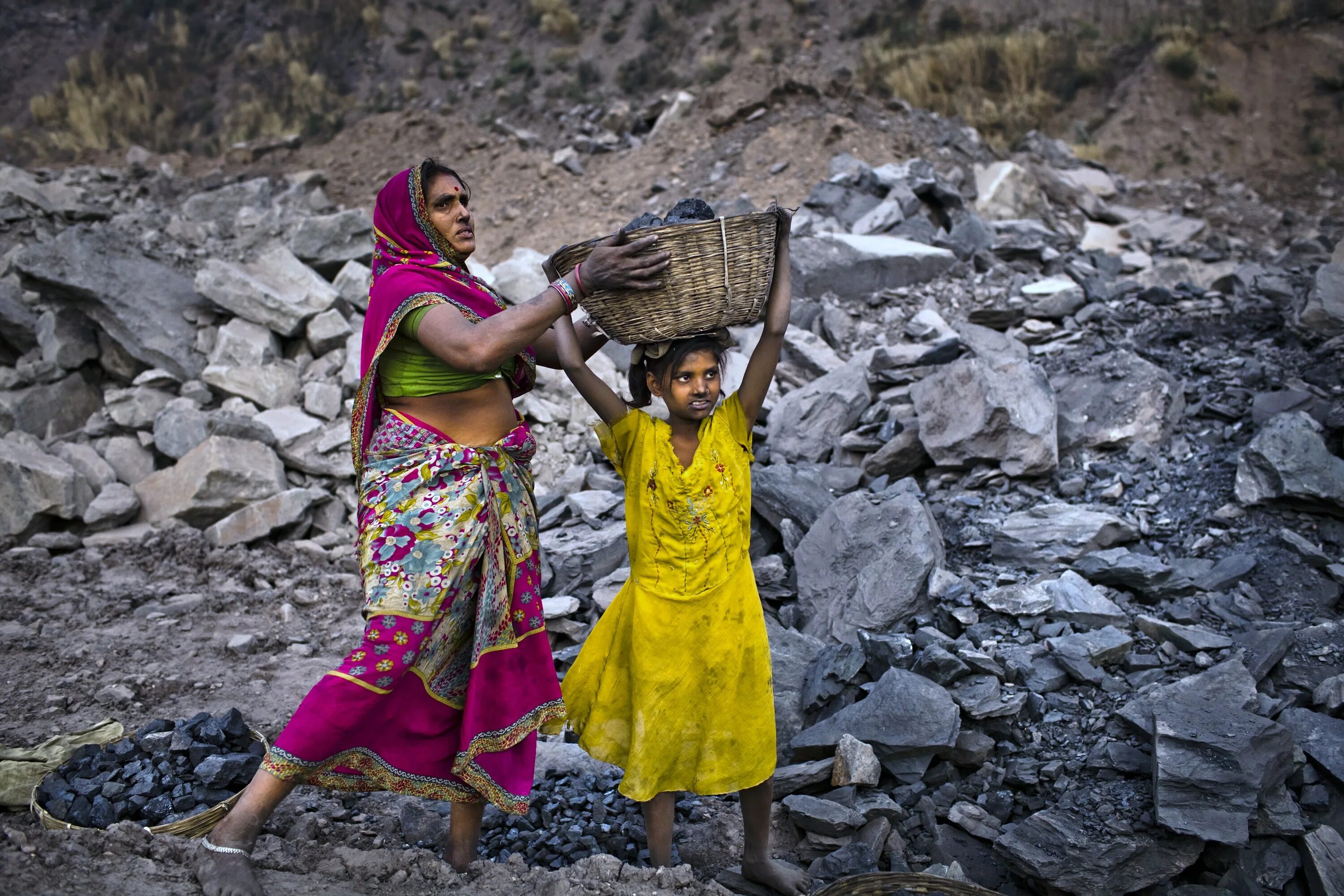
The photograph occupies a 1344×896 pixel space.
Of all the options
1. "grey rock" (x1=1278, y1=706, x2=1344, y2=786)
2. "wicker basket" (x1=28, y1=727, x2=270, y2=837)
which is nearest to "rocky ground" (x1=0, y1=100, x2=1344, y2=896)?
"grey rock" (x1=1278, y1=706, x2=1344, y2=786)

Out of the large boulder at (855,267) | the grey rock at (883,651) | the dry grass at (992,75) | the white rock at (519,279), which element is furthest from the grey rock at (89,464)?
the dry grass at (992,75)

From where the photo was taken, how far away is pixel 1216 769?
274cm

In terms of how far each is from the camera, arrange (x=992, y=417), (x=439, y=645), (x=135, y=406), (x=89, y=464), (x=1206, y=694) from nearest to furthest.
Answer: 1. (x=439, y=645)
2. (x=1206, y=694)
3. (x=992, y=417)
4. (x=89, y=464)
5. (x=135, y=406)

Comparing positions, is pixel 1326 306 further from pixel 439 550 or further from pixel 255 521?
pixel 255 521

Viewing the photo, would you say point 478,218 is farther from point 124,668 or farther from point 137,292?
point 124,668

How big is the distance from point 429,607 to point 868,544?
2.28m

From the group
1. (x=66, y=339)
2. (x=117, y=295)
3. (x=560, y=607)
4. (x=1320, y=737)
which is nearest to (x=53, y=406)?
(x=66, y=339)

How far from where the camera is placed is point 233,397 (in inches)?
267

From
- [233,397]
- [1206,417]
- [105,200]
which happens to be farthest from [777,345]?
[105,200]

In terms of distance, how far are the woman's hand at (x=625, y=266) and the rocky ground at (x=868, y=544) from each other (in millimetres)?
1419

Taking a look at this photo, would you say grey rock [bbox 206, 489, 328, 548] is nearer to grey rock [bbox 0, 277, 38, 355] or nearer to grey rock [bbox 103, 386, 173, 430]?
grey rock [bbox 103, 386, 173, 430]

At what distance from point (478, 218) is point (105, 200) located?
13.4ft

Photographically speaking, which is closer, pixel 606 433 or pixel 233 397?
pixel 606 433

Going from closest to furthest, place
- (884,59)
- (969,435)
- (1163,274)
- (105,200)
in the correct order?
1. (969,435)
2. (1163,274)
3. (105,200)
4. (884,59)
